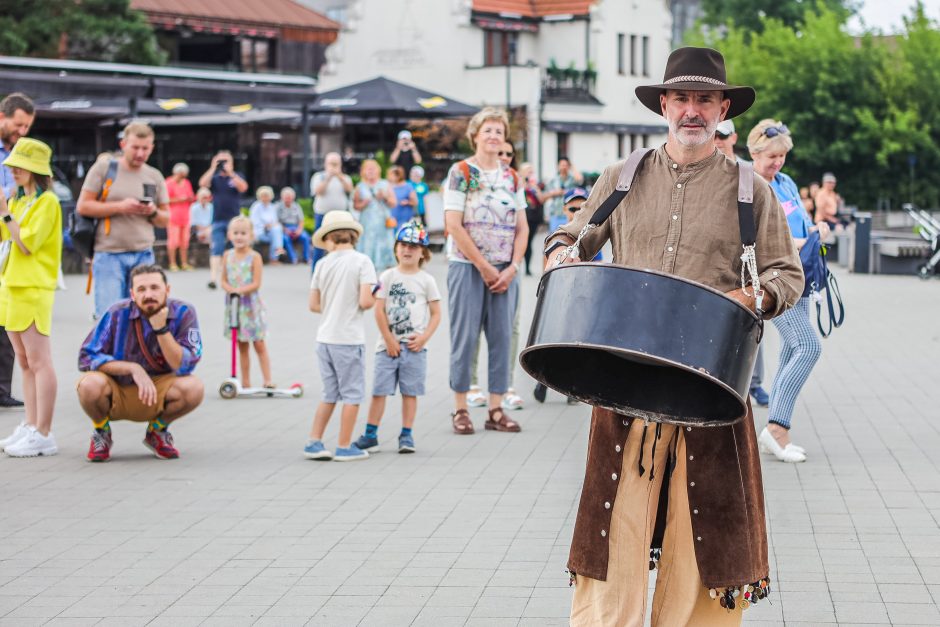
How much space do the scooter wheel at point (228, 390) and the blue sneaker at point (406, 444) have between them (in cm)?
257

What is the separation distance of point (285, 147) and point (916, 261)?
23872mm

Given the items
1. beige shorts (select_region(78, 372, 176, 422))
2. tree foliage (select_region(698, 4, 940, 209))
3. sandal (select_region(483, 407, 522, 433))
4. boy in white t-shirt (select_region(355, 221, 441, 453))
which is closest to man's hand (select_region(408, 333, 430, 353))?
boy in white t-shirt (select_region(355, 221, 441, 453))

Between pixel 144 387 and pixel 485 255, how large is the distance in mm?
2188

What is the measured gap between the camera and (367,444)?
28.4ft

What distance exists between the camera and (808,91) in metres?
48.3

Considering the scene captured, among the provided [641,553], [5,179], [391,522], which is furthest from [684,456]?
[5,179]

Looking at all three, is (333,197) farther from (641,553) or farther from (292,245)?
(641,553)

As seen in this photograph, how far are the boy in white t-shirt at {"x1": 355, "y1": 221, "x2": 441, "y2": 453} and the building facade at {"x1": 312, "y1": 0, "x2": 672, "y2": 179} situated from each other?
43.4 meters

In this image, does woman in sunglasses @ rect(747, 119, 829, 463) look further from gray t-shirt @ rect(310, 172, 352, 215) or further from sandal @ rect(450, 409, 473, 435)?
gray t-shirt @ rect(310, 172, 352, 215)

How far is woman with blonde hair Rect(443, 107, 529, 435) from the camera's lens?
8.97 meters

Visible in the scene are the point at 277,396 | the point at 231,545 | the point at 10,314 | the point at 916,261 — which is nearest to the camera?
the point at 231,545

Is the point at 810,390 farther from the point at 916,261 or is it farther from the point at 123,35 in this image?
the point at 123,35

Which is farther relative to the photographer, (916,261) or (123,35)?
(123,35)

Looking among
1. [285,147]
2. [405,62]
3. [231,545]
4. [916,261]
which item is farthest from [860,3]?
[231,545]
